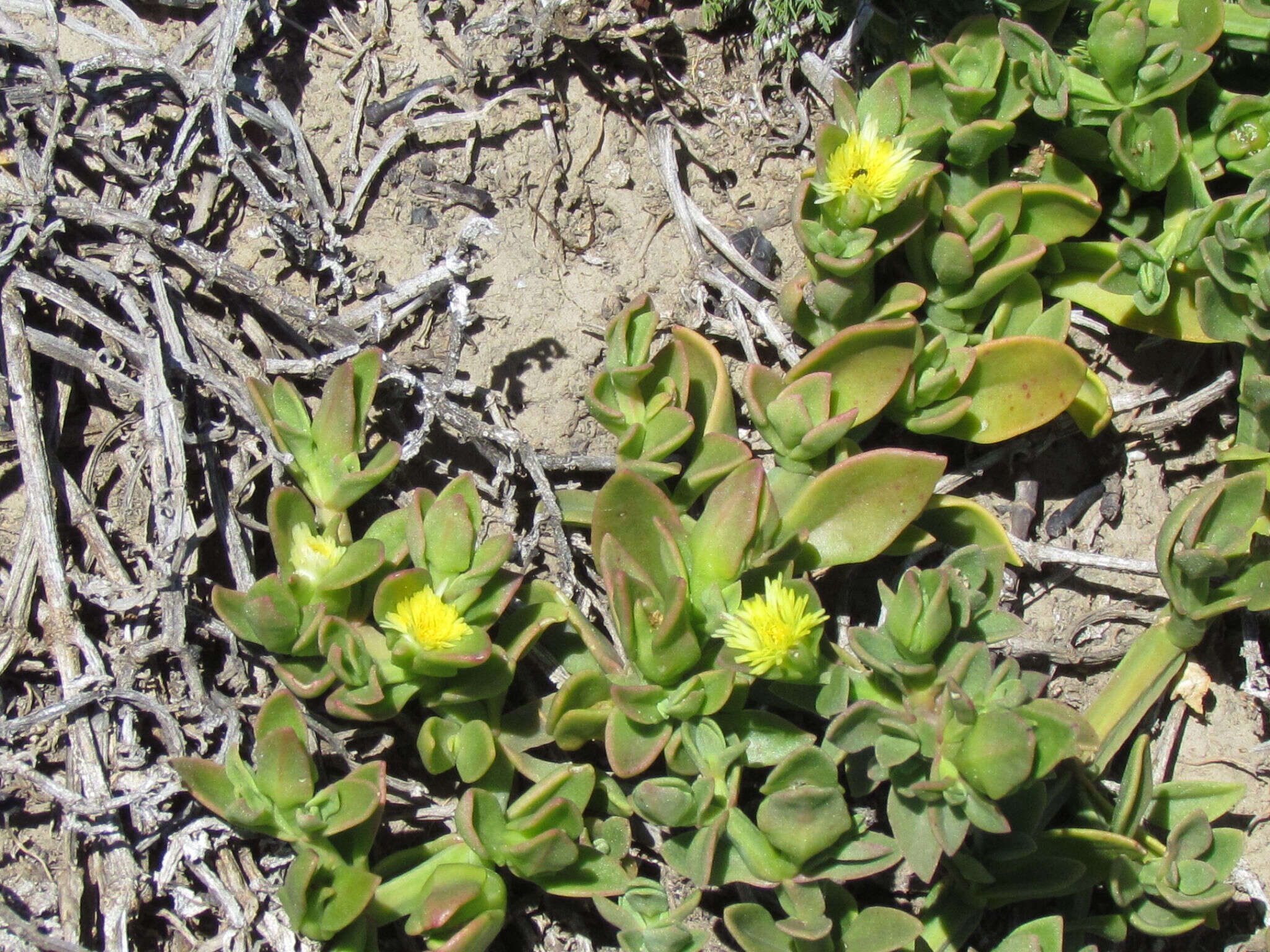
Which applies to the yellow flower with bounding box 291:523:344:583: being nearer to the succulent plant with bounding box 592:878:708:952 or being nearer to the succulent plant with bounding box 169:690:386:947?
the succulent plant with bounding box 169:690:386:947

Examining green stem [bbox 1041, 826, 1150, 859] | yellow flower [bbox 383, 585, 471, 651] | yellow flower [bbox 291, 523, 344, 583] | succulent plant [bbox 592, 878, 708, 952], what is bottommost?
succulent plant [bbox 592, 878, 708, 952]

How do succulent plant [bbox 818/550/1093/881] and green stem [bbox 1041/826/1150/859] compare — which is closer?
succulent plant [bbox 818/550/1093/881]

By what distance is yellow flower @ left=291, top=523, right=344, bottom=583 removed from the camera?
82.1 inches

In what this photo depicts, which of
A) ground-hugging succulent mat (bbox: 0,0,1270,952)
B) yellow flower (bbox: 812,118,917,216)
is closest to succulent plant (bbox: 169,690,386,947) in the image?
ground-hugging succulent mat (bbox: 0,0,1270,952)

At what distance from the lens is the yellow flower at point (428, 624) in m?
1.97

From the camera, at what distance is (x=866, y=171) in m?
2.14

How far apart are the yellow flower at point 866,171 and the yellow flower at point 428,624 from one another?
1.12 m

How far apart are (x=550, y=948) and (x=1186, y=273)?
80.0 inches

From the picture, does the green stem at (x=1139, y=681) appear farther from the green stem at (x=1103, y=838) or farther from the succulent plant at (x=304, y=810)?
the succulent plant at (x=304, y=810)

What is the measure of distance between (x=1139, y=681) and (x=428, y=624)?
1.52 m

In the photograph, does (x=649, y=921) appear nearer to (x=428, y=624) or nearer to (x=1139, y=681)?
(x=428, y=624)

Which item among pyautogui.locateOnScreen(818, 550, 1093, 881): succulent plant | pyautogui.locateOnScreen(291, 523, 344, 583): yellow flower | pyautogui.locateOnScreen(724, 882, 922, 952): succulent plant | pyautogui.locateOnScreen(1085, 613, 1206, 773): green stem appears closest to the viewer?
pyautogui.locateOnScreen(818, 550, 1093, 881): succulent plant

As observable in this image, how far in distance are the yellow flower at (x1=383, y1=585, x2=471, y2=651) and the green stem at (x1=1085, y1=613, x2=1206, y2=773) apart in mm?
1363

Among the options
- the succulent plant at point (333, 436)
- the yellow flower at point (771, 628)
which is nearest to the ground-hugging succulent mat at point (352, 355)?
the succulent plant at point (333, 436)
